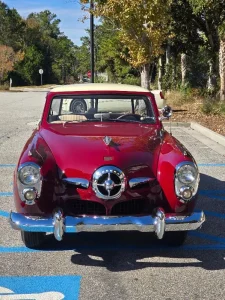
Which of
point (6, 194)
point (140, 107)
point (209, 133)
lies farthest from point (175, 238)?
point (209, 133)

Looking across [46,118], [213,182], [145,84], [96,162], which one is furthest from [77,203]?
[145,84]

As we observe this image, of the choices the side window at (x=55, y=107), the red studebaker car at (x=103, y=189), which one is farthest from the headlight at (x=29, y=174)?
the side window at (x=55, y=107)

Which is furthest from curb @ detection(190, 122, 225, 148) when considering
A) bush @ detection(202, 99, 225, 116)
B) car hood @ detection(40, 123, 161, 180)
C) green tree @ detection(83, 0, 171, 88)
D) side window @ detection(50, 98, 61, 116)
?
car hood @ detection(40, 123, 161, 180)

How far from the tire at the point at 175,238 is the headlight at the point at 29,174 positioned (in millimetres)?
1473

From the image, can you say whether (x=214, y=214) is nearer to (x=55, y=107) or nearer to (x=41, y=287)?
(x=55, y=107)

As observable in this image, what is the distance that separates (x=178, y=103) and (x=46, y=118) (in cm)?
1482

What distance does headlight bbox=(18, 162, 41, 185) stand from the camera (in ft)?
13.8

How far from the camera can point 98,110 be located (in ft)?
19.2

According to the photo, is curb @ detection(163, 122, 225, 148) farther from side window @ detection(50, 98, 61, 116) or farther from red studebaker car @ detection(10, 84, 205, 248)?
red studebaker car @ detection(10, 84, 205, 248)

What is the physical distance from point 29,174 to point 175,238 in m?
1.61

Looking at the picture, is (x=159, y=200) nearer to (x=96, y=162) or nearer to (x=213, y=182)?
(x=96, y=162)

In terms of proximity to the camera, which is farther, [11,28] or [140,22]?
[11,28]

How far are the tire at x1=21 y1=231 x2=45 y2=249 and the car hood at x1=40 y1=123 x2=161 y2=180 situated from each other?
2.53 feet

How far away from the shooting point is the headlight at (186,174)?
433 cm
